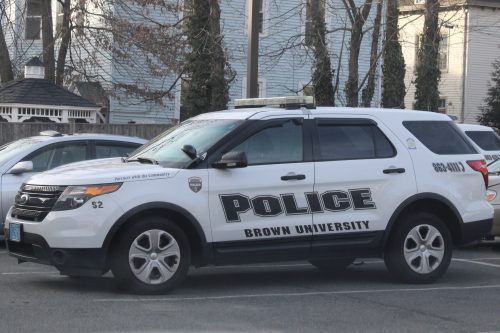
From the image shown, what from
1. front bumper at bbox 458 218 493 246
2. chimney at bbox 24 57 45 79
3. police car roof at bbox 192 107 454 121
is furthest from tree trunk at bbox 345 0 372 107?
front bumper at bbox 458 218 493 246

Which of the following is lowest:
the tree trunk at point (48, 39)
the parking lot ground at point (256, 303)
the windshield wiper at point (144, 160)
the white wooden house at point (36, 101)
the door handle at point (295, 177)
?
the parking lot ground at point (256, 303)

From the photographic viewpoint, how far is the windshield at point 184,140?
275 inches

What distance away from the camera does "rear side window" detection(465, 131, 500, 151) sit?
1588cm

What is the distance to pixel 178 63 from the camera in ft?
77.2

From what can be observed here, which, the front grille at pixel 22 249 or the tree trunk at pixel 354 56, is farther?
the tree trunk at pixel 354 56

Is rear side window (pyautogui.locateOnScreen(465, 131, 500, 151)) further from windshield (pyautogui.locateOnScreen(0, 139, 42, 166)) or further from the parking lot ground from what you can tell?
windshield (pyautogui.locateOnScreen(0, 139, 42, 166))

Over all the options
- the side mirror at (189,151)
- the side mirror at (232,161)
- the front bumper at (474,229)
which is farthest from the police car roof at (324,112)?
the front bumper at (474,229)

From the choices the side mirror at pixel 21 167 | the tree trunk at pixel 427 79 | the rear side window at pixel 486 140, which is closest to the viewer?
the side mirror at pixel 21 167

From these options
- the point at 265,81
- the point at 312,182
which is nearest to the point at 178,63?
the point at 265,81

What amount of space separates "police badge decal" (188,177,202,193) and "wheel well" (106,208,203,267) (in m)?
0.28

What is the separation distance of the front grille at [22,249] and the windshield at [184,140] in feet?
4.70

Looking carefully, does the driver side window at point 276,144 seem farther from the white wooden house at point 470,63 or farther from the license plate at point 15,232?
the white wooden house at point 470,63

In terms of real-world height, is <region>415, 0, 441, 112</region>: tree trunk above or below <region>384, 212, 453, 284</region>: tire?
above

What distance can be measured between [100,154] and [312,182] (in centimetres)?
444
